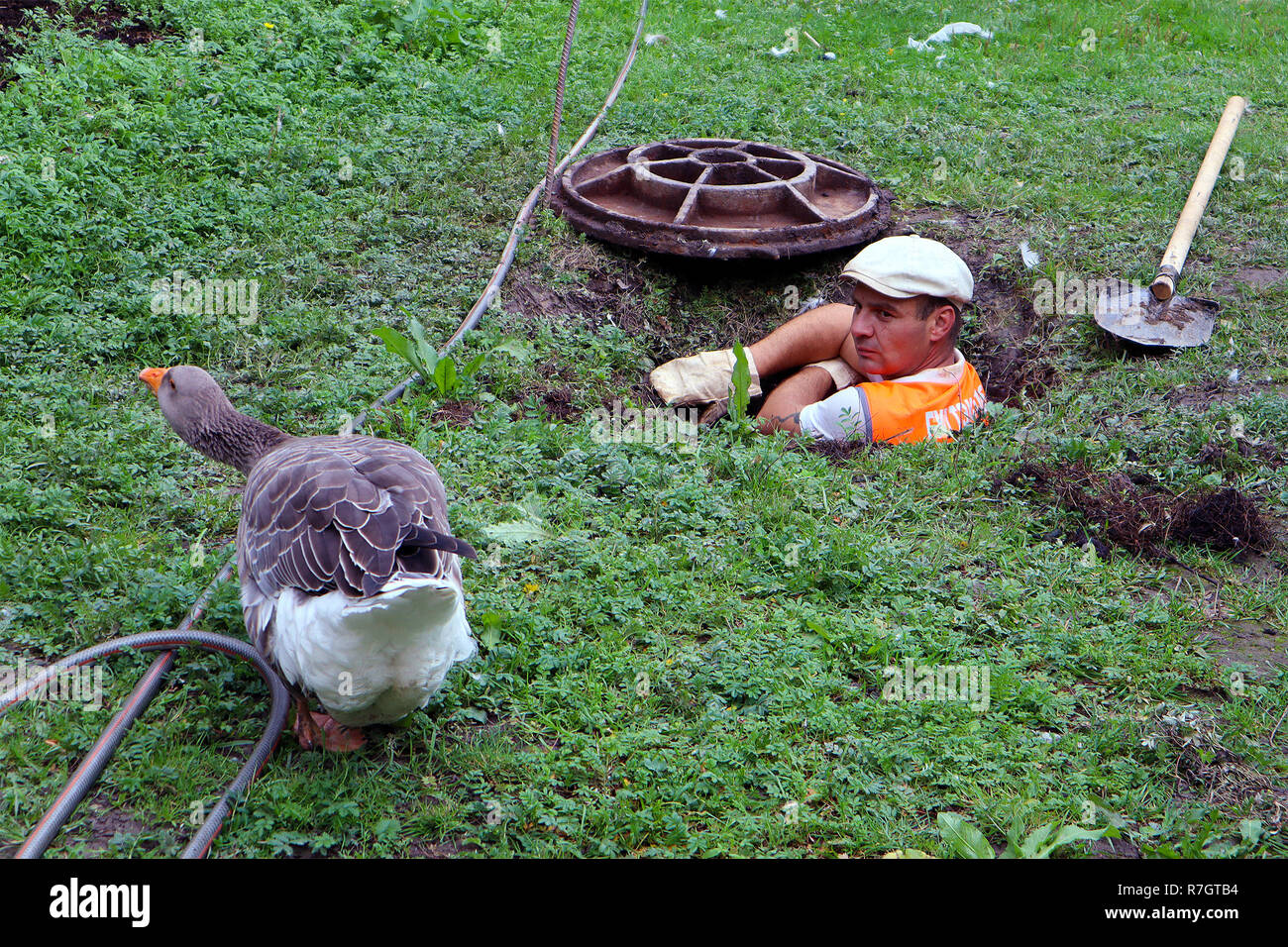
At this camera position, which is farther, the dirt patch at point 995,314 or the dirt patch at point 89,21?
the dirt patch at point 89,21

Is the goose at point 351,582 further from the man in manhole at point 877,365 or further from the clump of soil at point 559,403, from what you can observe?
the man in manhole at point 877,365

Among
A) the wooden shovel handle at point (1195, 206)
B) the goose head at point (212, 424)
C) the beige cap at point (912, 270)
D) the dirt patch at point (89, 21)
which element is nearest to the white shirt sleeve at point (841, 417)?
the beige cap at point (912, 270)

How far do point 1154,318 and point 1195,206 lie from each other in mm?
1592

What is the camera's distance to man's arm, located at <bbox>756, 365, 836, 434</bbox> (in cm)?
616

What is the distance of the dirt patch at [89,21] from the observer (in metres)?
8.84

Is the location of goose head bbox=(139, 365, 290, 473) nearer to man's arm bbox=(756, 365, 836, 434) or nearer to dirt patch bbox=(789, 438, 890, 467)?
dirt patch bbox=(789, 438, 890, 467)

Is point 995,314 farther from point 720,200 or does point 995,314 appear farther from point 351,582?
point 351,582

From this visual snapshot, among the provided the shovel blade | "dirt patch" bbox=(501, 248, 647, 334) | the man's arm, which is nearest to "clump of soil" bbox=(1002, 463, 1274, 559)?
the man's arm

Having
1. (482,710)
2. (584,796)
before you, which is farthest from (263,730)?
(584,796)

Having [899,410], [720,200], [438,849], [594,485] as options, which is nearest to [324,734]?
[438,849]

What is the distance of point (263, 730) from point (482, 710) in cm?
73

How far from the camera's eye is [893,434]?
5844 millimetres

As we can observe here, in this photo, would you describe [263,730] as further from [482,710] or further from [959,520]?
[959,520]

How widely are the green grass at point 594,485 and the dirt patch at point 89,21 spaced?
0.25 m
